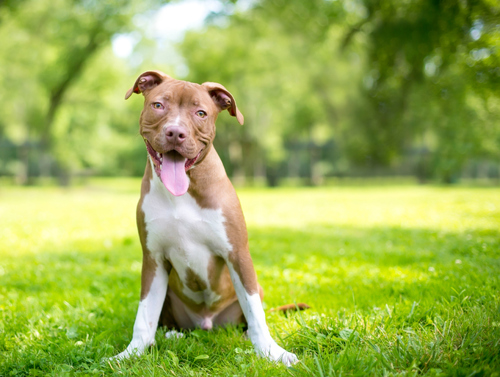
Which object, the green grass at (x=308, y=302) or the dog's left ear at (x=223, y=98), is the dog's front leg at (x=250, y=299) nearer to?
the green grass at (x=308, y=302)

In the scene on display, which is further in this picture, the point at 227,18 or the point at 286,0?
the point at 227,18

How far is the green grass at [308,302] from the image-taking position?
2.33 metres

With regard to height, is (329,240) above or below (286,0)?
below

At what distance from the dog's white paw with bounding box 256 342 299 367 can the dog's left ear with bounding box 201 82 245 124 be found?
1.52 metres

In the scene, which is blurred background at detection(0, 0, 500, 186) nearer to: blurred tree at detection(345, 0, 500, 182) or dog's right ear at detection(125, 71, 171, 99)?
blurred tree at detection(345, 0, 500, 182)

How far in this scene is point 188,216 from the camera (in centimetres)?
270

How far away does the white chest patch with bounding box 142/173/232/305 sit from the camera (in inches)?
107

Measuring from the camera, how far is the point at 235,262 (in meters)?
2.75

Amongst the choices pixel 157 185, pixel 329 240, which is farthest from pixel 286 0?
pixel 157 185

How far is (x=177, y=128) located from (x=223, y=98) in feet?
2.24

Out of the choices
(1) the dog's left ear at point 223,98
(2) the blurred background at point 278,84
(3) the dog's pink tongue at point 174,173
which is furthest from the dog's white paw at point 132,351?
(2) the blurred background at point 278,84

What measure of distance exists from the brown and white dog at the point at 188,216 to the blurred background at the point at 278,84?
11.5m

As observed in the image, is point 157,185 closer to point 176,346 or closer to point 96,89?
point 176,346

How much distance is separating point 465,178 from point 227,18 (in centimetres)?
1911
